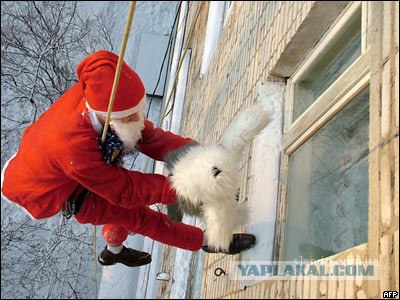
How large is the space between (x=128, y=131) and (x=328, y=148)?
514 millimetres

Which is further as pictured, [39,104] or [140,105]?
[39,104]

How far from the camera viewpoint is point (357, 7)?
46.4 inches

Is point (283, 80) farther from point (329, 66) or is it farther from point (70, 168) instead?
point (70, 168)

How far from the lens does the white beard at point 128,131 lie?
1224 mm

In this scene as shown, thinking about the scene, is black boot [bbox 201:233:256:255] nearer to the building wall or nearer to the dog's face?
the building wall

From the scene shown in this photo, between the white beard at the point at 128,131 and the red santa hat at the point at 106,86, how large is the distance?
0.03m

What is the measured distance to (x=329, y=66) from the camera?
1.38m

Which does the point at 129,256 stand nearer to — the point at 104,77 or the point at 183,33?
the point at 104,77

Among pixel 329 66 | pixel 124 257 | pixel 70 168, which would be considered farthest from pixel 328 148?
pixel 124 257

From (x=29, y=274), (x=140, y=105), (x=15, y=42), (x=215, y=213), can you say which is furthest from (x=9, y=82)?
(x=215, y=213)

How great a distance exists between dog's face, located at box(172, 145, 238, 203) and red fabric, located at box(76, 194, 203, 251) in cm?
32

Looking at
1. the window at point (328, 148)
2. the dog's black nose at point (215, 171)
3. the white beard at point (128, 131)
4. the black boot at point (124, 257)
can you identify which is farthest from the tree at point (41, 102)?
the dog's black nose at point (215, 171)

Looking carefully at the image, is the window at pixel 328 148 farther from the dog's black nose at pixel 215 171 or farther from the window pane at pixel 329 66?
the dog's black nose at pixel 215 171

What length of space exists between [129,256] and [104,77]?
0.77m
